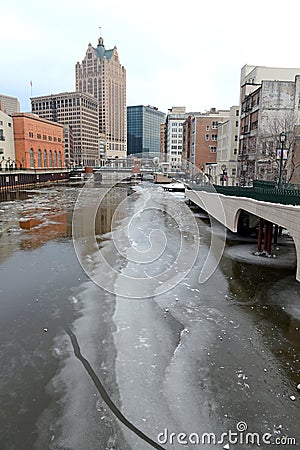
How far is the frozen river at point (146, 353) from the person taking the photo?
6816 millimetres

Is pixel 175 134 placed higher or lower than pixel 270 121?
higher

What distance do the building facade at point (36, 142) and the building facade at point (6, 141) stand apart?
3.96 feet

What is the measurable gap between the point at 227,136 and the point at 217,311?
186 ft

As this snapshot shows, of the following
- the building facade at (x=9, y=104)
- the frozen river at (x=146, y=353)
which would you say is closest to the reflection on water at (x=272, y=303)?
the frozen river at (x=146, y=353)

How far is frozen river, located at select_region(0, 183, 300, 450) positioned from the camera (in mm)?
6816

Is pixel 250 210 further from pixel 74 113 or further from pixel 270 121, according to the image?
pixel 74 113

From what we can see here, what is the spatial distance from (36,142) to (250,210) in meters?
76.8

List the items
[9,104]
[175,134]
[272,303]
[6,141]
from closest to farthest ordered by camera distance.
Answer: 1. [272,303]
2. [6,141]
3. [9,104]
4. [175,134]

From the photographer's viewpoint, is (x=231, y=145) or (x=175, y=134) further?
(x=175, y=134)

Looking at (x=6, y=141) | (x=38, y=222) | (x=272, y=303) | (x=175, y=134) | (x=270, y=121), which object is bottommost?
(x=272, y=303)

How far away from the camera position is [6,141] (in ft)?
244

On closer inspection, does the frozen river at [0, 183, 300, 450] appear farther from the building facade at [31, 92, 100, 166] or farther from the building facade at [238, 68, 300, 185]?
the building facade at [31, 92, 100, 166]

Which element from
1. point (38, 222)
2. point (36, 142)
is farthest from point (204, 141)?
point (38, 222)

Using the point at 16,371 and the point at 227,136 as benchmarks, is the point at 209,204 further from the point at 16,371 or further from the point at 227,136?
the point at 227,136
